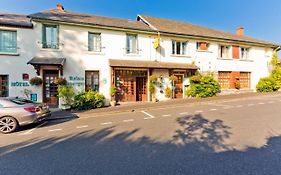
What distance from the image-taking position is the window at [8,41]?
12234mm

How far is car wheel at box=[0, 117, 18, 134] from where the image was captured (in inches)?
285

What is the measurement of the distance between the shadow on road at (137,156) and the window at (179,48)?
12.0 meters

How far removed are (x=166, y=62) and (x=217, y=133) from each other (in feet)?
35.7

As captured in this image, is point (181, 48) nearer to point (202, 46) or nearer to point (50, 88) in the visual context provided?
point (202, 46)

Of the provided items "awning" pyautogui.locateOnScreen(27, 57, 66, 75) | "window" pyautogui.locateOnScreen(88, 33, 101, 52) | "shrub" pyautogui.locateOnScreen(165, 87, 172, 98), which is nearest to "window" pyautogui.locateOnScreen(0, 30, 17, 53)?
"awning" pyautogui.locateOnScreen(27, 57, 66, 75)

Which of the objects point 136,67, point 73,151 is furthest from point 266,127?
point 136,67

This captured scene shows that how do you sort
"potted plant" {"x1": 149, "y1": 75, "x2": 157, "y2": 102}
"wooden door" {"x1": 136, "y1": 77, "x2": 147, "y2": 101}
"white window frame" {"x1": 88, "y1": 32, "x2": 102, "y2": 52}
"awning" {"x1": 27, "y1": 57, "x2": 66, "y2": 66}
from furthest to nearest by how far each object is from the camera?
"wooden door" {"x1": 136, "y1": 77, "x2": 147, "y2": 101} < "potted plant" {"x1": 149, "y1": 75, "x2": 157, "y2": 102} < "white window frame" {"x1": 88, "y1": 32, "x2": 102, "y2": 52} < "awning" {"x1": 27, "y1": 57, "x2": 66, "y2": 66}

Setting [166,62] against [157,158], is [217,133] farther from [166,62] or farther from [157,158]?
[166,62]

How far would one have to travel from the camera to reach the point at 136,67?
14.8 meters

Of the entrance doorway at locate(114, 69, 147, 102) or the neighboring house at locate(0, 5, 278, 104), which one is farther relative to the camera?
the entrance doorway at locate(114, 69, 147, 102)

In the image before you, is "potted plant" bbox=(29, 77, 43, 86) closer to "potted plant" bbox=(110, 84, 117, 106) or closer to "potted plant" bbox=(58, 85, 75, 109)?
"potted plant" bbox=(58, 85, 75, 109)

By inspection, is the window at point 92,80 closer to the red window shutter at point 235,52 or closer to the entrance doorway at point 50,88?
the entrance doorway at point 50,88

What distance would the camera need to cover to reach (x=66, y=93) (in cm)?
1256

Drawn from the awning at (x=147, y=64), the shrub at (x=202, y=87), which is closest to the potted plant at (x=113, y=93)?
the awning at (x=147, y=64)
